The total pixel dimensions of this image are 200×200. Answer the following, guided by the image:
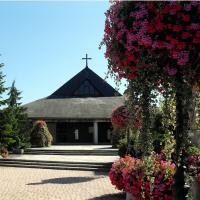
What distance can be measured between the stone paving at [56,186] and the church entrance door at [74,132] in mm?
20144

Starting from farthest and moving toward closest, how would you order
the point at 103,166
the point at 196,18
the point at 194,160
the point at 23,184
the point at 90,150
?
the point at 90,150, the point at 103,166, the point at 23,184, the point at 194,160, the point at 196,18

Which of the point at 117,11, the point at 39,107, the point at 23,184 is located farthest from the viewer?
the point at 39,107

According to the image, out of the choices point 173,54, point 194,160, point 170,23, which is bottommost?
point 194,160

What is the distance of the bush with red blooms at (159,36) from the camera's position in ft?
14.3

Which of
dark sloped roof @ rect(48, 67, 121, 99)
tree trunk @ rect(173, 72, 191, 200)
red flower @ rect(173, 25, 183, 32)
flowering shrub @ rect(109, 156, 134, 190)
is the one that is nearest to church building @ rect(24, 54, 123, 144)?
dark sloped roof @ rect(48, 67, 121, 99)

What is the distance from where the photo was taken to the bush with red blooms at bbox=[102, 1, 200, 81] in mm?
4344

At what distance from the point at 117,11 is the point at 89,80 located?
4161 centimetres

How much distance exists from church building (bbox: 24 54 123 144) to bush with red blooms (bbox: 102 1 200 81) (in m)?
33.3

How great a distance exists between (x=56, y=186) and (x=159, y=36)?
481 inches

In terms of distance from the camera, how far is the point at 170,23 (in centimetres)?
439

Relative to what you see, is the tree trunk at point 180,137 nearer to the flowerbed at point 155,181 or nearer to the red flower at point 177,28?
the red flower at point 177,28

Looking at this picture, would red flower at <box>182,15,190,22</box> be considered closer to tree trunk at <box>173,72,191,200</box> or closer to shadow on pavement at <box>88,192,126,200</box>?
tree trunk at <box>173,72,191,200</box>

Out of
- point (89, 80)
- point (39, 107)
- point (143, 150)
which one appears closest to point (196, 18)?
point (143, 150)

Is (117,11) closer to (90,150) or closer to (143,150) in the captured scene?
(143,150)
